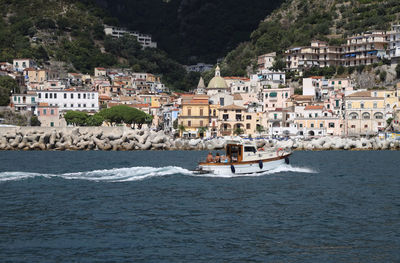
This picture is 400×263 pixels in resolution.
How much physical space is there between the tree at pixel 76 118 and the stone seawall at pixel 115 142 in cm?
1633

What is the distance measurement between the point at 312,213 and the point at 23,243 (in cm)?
1013

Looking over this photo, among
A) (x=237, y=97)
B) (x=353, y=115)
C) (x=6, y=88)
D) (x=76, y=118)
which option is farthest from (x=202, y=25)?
(x=353, y=115)

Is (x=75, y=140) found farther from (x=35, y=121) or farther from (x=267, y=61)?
(x=267, y=61)

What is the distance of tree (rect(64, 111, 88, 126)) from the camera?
3543 inches

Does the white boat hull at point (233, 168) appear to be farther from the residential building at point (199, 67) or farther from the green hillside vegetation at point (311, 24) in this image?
the residential building at point (199, 67)

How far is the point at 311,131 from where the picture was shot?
283 ft

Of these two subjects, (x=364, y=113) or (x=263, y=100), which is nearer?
(x=364, y=113)

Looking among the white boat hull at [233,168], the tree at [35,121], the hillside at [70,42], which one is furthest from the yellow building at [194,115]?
the white boat hull at [233,168]

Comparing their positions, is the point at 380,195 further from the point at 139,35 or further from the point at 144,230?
the point at 139,35

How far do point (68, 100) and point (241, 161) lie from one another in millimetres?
68131

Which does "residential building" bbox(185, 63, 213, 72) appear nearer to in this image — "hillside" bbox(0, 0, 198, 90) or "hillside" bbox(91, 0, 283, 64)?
"hillside" bbox(91, 0, 283, 64)

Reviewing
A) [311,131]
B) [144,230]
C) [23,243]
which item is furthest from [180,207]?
[311,131]

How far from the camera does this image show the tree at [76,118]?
9000 cm

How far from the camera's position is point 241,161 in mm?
35312
